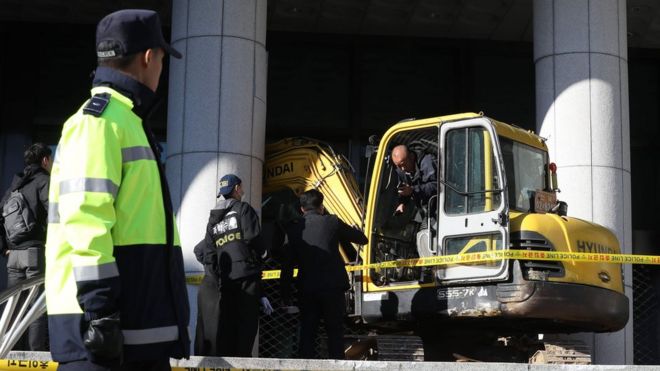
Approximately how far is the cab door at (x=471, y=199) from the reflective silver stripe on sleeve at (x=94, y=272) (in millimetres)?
6877

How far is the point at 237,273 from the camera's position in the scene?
369 inches

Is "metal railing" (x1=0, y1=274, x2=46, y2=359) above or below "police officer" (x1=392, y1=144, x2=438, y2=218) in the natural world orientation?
below

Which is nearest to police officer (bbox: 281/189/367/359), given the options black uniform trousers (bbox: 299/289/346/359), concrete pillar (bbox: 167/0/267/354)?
black uniform trousers (bbox: 299/289/346/359)

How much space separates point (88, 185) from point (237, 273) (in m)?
5.52

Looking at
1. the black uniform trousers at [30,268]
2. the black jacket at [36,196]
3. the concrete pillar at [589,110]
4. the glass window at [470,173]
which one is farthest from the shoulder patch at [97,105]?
the concrete pillar at [589,110]

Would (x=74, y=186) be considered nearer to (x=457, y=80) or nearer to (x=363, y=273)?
(x=363, y=273)

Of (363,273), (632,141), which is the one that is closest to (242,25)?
(363,273)

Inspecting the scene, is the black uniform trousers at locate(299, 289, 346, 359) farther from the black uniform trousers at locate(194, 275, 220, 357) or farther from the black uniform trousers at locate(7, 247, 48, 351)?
the black uniform trousers at locate(7, 247, 48, 351)

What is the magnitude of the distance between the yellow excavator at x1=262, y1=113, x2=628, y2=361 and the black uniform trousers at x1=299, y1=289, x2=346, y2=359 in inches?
37.6

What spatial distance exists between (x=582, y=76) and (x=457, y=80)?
5.21m

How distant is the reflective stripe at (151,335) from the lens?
3.94 meters

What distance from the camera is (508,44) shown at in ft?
61.9

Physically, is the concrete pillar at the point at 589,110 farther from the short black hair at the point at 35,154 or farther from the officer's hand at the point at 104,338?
the officer's hand at the point at 104,338

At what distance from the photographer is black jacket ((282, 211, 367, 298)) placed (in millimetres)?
10062
